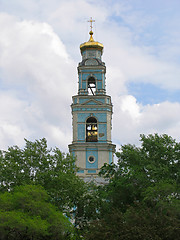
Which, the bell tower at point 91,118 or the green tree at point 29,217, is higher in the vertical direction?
the bell tower at point 91,118

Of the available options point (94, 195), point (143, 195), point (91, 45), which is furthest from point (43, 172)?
point (91, 45)

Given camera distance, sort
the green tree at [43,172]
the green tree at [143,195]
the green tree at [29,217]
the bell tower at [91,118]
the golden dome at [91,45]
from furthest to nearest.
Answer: the golden dome at [91,45] → the bell tower at [91,118] → the green tree at [43,172] → the green tree at [29,217] → the green tree at [143,195]

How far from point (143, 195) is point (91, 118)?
→ 22.1 meters

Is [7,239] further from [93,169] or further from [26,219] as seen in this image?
[93,169]

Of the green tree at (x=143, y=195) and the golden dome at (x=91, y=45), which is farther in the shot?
the golden dome at (x=91, y=45)

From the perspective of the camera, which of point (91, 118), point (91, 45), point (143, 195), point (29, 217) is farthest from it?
point (91, 45)

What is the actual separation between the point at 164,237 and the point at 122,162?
9295 millimetres

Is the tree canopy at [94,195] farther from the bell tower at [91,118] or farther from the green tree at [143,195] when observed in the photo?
the bell tower at [91,118]

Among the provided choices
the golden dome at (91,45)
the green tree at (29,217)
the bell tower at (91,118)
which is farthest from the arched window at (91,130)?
the green tree at (29,217)

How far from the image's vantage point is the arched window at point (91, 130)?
45625 mm

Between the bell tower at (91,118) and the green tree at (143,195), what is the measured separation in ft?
47.8

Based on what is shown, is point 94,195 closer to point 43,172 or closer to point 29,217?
point 43,172

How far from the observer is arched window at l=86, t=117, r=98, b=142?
45.6 m

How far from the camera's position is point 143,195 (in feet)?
81.3
